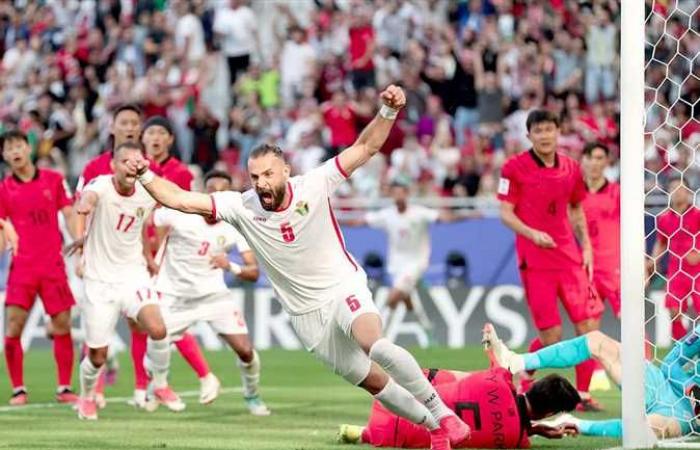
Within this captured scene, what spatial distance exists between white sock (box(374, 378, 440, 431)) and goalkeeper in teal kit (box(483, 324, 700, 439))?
915 millimetres

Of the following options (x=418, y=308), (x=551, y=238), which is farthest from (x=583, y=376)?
(x=418, y=308)

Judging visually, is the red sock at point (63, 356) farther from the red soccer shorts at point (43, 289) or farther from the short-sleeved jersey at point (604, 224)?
the short-sleeved jersey at point (604, 224)

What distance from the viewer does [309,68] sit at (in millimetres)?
26922

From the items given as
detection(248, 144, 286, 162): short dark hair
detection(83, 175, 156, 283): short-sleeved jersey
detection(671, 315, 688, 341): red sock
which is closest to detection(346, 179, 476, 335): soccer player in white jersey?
detection(671, 315, 688, 341): red sock

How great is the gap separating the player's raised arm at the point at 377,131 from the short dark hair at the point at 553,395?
1810 mm

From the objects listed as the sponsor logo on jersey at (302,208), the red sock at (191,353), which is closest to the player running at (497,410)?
the sponsor logo on jersey at (302,208)

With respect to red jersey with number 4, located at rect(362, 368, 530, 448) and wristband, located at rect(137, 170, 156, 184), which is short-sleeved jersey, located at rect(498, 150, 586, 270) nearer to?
red jersey with number 4, located at rect(362, 368, 530, 448)

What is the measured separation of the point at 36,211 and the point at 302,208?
5811 millimetres

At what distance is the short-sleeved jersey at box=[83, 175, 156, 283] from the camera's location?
42.5 ft

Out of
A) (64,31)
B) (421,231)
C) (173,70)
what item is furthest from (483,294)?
(64,31)

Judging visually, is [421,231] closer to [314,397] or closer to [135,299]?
[314,397]

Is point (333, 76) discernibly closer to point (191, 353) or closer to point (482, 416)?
point (191, 353)

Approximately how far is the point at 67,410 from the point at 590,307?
15.1 feet

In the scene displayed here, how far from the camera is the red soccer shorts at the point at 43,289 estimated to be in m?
14.9
